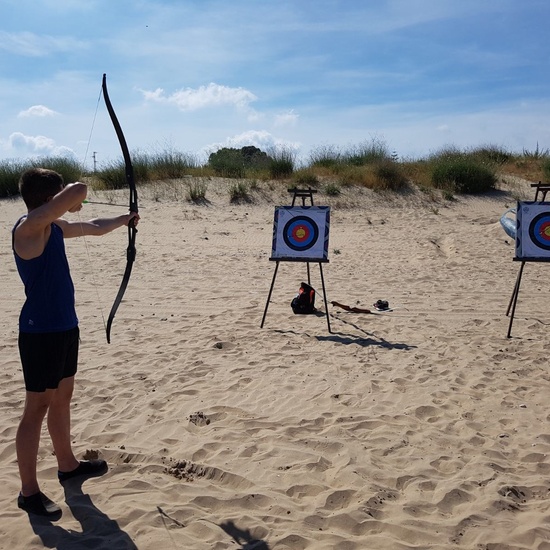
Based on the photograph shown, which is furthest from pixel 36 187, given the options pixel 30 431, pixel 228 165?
pixel 228 165

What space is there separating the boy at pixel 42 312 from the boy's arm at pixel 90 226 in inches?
2.0

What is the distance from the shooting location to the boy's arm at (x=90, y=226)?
299cm

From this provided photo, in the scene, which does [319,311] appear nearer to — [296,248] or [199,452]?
[296,248]

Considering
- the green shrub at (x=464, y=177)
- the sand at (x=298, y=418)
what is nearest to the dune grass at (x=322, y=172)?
the green shrub at (x=464, y=177)

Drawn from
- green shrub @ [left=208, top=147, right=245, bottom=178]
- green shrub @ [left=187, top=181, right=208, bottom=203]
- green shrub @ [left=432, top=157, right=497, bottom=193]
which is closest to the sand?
green shrub @ [left=187, top=181, right=208, bottom=203]

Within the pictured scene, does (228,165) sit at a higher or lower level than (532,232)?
higher

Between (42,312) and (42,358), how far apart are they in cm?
21

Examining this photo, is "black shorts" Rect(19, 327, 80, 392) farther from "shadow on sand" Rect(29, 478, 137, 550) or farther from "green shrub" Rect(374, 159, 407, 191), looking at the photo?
"green shrub" Rect(374, 159, 407, 191)

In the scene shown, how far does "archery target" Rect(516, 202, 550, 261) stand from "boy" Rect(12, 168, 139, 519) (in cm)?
502

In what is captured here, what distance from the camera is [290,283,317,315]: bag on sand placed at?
22.6 ft

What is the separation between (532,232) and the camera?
Answer: 6461mm

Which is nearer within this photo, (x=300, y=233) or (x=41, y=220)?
(x=41, y=220)

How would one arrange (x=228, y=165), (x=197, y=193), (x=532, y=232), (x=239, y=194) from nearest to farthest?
(x=532, y=232) → (x=197, y=193) → (x=239, y=194) → (x=228, y=165)

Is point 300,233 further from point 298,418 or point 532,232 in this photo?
point 298,418
